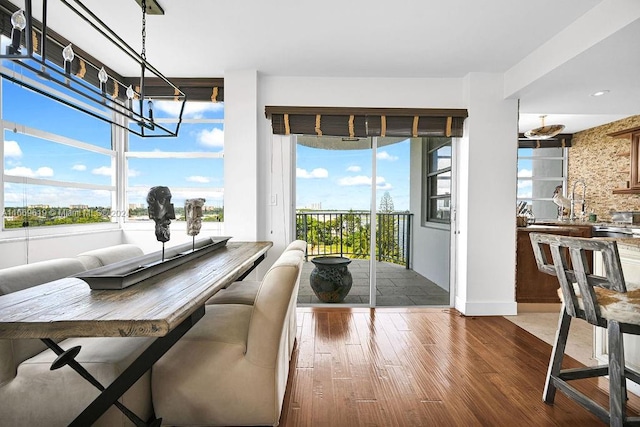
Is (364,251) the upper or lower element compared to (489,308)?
upper

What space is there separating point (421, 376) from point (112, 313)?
1938mm

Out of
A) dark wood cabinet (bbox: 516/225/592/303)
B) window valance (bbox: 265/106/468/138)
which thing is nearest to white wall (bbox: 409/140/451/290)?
window valance (bbox: 265/106/468/138)

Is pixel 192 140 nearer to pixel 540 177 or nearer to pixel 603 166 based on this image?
pixel 540 177

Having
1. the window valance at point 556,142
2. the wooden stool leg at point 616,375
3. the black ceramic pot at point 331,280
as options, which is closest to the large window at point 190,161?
the black ceramic pot at point 331,280

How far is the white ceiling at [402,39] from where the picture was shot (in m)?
2.53

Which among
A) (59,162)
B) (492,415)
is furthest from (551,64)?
(59,162)

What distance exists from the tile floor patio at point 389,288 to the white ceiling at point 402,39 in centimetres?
222

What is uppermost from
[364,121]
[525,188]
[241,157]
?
[364,121]

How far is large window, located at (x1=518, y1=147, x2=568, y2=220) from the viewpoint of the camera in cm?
663

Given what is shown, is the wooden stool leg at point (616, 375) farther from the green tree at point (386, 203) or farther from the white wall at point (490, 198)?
the green tree at point (386, 203)

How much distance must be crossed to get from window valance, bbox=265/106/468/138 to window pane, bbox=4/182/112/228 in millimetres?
2089

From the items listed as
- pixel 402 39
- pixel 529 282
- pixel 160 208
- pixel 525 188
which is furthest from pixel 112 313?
pixel 525 188

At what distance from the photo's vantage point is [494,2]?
8.07 ft

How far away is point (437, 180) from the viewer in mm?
4242
